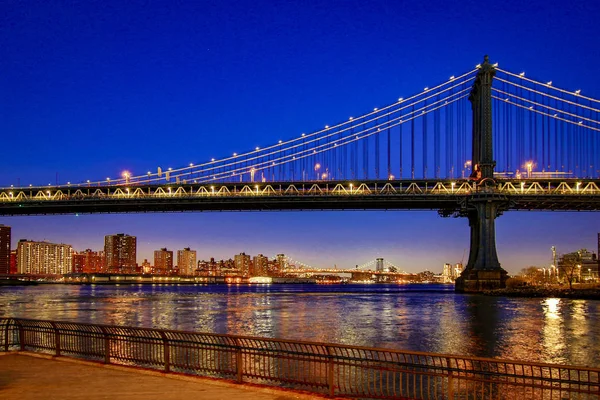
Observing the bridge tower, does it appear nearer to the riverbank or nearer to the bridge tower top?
the bridge tower top

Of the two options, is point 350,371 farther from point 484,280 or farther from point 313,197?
point 313,197

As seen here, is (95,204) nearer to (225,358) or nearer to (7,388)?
(225,358)

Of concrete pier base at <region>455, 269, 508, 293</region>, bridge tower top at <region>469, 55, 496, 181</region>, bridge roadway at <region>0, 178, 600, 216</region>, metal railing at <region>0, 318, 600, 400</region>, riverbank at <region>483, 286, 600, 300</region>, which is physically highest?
bridge tower top at <region>469, 55, 496, 181</region>

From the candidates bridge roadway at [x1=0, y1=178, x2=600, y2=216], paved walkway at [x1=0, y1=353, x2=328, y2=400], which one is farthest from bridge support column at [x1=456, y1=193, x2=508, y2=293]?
paved walkway at [x1=0, y1=353, x2=328, y2=400]

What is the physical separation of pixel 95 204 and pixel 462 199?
5229 centimetres

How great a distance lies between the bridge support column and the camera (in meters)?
76.5

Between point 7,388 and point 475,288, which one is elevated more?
point 7,388

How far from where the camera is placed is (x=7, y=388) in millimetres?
11453

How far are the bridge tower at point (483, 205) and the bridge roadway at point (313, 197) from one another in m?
0.75

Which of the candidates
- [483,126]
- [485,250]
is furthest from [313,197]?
[483,126]

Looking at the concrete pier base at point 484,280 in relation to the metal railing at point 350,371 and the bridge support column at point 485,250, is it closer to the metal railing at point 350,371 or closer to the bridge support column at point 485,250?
the bridge support column at point 485,250

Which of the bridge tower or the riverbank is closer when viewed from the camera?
the riverbank

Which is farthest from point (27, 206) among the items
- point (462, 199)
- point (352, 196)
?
point (462, 199)

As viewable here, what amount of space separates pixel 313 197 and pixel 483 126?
80.1 feet
